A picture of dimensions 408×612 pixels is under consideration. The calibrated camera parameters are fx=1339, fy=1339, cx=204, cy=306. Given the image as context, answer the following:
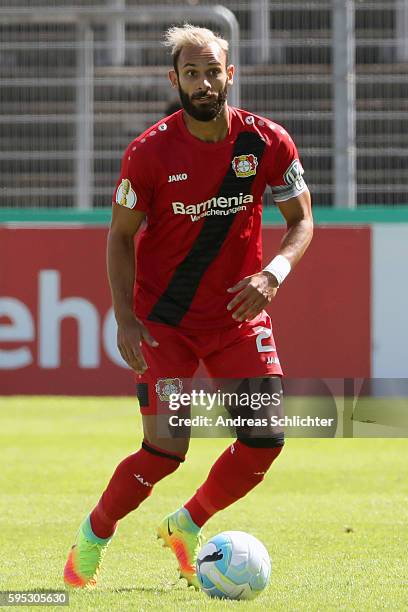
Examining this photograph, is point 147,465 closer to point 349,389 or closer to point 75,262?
point 349,389

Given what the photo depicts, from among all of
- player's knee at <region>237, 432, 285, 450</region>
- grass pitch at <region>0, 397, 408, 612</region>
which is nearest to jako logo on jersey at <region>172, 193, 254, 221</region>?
player's knee at <region>237, 432, 285, 450</region>

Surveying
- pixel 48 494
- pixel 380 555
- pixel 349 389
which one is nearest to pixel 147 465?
pixel 349 389

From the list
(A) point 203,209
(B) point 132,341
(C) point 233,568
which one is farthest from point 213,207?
(C) point 233,568

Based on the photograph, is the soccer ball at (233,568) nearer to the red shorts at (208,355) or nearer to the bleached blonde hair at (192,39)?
the red shorts at (208,355)

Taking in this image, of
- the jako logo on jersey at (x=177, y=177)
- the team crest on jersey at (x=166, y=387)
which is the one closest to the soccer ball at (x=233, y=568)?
the team crest on jersey at (x=166, y=387)

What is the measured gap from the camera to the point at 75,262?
13781mm

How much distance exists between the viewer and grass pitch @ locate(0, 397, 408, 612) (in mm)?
5051

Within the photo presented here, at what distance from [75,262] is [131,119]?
1.65 meters

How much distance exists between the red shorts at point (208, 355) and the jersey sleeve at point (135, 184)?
0.52 m

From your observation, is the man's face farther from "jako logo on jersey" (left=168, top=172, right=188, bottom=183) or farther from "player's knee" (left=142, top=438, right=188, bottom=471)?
"player's knee" (left=142, top=438, right=188, bottom=471)

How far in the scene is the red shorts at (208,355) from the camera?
5.24 meters

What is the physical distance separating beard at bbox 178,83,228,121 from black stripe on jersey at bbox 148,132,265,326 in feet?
0.64

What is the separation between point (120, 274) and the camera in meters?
5.16

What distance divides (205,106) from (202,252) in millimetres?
593
